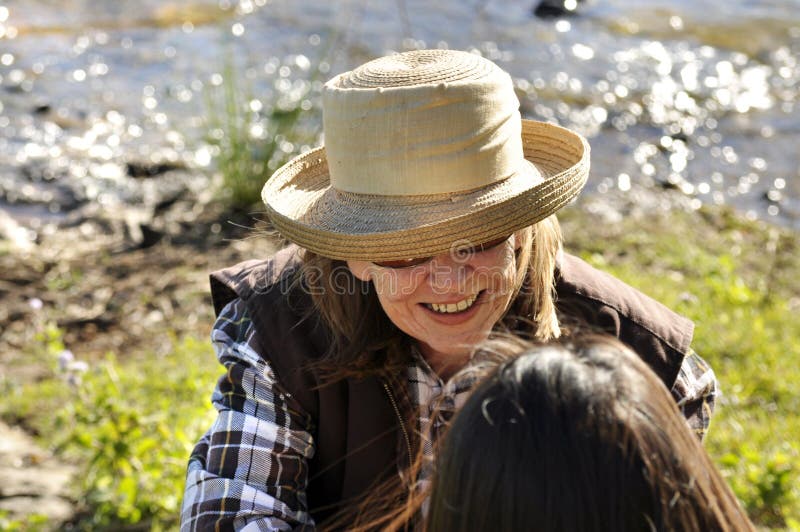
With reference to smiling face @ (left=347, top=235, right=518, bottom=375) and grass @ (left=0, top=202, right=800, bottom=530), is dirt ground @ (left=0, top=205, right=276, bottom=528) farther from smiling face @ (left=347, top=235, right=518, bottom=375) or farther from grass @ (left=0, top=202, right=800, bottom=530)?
smiling face @ (left=347, top=235, right=518, bottom=375)

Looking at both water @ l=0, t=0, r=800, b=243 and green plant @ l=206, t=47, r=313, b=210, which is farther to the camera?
water @ l=0, t=0, r=800, b=243

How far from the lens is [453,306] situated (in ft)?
7.11

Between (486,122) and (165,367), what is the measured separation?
216 centimetres

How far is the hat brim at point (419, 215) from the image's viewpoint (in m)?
2.00

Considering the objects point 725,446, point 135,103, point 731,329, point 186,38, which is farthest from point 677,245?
point 186,38

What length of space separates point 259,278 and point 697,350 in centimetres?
208

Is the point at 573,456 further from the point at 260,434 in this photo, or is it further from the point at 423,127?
the point at 260,434

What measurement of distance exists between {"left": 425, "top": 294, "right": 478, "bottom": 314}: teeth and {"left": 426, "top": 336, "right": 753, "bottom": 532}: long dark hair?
2.20 ft

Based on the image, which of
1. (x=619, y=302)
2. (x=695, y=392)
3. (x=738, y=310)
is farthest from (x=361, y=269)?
(x=738, y=310)

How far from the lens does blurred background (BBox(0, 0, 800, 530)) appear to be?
3.32m

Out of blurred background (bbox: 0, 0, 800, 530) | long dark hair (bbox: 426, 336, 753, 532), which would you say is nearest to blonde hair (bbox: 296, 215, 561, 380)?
blurred background (bbox: 0, 0, 800, 530)

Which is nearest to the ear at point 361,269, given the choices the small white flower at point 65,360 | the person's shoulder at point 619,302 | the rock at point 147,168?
the person's shoulder at point 619,302

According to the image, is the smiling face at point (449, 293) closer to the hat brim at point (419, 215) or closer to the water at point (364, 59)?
the hat brim at point (419, 215)

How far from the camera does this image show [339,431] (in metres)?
2.35
